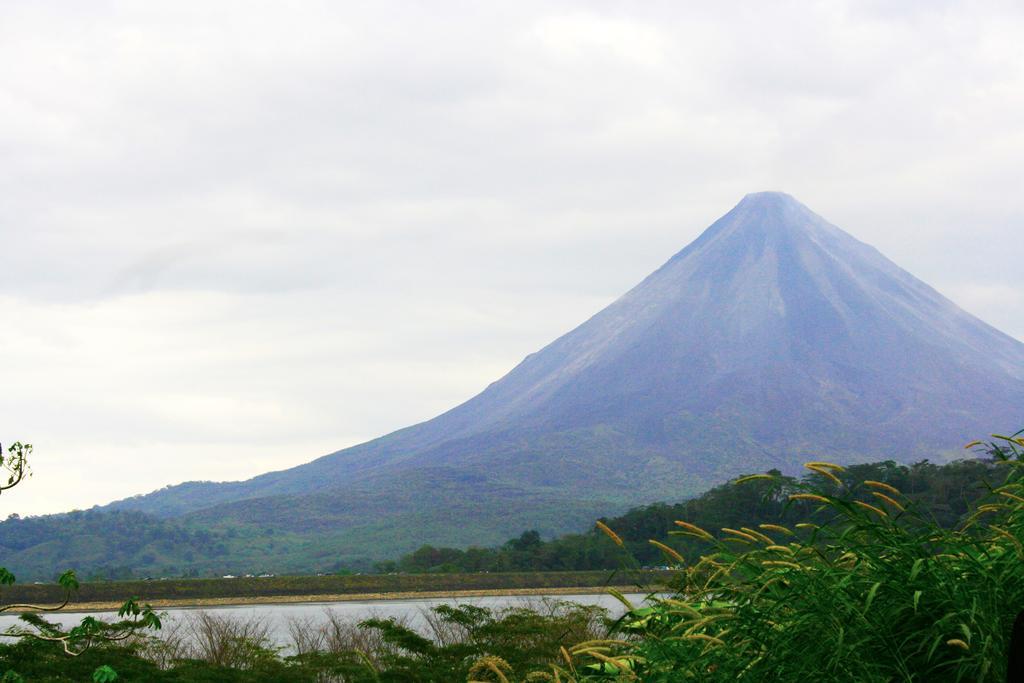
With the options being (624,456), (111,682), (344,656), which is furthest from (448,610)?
(624,456)

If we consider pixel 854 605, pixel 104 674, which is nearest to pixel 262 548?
pixel 104 674

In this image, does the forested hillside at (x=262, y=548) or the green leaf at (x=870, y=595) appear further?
the forested hillside at (x=262, y=548)

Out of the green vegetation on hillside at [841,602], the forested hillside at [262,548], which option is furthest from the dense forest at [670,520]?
the green vegetation on hillside at [841,602]

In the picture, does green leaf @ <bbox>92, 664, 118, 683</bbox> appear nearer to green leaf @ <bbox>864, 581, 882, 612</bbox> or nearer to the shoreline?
green leaf @ <bbox>864, 581, 882, 612</bbox>

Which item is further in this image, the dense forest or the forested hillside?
the forested hillside

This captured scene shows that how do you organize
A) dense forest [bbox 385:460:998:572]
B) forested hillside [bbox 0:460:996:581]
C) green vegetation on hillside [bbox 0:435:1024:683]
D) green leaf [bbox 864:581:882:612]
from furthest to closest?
1. forested hillside [bbox 0:460:996:581]
2. dense forest [bbox 385:460:998:572]
3. green vegetation on hillside [bbox 0:435:1024:683]
4. green leaf [bbox 864:581:882:612]

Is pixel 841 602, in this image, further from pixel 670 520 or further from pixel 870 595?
pixel 670 520

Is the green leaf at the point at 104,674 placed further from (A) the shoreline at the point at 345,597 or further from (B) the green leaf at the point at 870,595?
(A) the shoreline at the point at 345,597

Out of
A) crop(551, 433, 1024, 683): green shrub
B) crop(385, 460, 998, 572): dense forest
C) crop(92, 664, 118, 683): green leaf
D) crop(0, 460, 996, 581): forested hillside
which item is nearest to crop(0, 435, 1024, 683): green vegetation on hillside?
crop(551, 433, 1024, 683): green shrub

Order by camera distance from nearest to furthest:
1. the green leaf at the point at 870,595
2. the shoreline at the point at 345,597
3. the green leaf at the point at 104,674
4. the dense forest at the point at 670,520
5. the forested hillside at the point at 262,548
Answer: the green leaf at the point at 870,595 → the green leaf at the point at 104,674 → the dense forest at the point at 670,520 → the forested hillside at the point at 262,548 → the shoreline at the point at 345,597

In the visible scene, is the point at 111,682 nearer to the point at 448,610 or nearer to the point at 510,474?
the point at 448,610

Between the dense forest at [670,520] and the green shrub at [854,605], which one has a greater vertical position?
the green shrub at [854,605]

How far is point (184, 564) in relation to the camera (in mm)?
172125

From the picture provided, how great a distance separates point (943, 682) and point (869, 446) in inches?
7606
